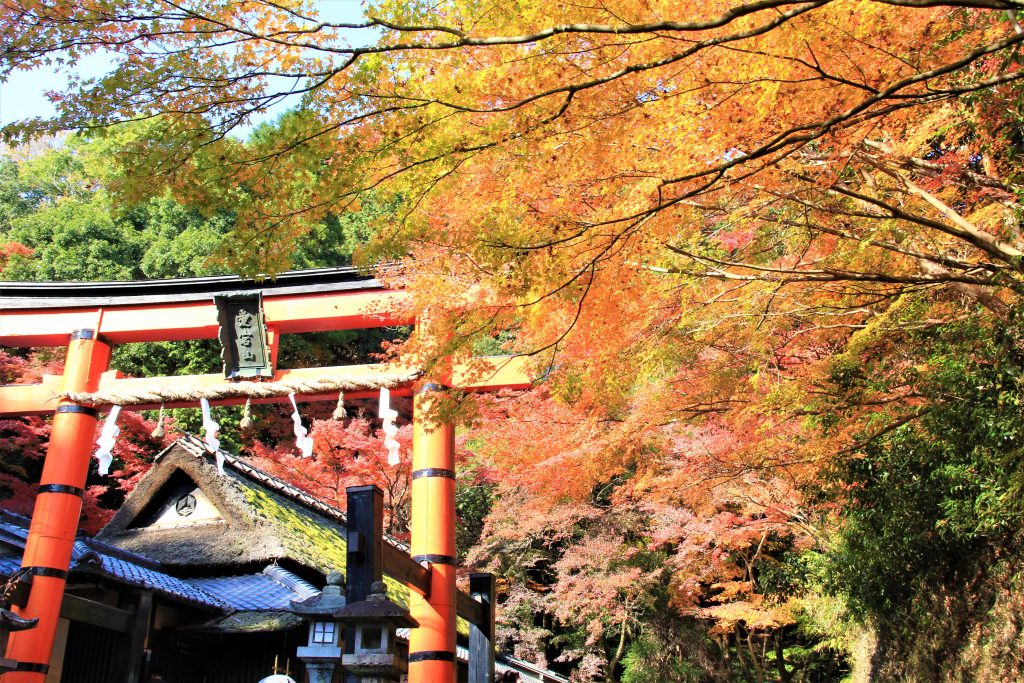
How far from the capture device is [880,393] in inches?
286

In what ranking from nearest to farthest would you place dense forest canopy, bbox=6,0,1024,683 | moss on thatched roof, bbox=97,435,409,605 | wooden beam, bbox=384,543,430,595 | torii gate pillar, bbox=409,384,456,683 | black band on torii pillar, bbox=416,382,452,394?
dense forest canopy, bbox=6,0,1024,683 < wooden beam, bbox=384,543,430,595 < torii gate pillar, bbox=409,384,456,683 < black band on torii pillar, bbox=416,382,452,394 < moss on thatched roof, bbox=97,435,409,605

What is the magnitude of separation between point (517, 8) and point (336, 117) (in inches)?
39.9

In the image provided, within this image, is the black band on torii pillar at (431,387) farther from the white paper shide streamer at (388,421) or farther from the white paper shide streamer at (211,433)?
the white paper shide streamer at (211,433)

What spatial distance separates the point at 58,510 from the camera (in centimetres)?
802

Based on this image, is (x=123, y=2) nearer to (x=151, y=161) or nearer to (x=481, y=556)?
(x=151, y=161)

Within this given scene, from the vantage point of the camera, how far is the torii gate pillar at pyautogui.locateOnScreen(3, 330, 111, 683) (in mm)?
7168

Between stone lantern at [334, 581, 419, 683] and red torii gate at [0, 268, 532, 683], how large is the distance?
2.02 meters

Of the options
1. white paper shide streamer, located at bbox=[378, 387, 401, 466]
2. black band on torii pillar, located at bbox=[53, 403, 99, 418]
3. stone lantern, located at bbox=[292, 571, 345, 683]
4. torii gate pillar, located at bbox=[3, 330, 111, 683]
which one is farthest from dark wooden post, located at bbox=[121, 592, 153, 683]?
stone lantern, located at bbox=[292, 571, 345, 683]

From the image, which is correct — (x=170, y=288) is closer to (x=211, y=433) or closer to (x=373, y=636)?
(x=211, y=433)

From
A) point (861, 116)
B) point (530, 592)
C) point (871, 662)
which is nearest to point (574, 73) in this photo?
point (861, 116)

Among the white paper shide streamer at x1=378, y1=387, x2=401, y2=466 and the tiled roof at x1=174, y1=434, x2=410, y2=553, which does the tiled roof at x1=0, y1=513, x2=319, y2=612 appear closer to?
the tiled roof at x1=174, y1=434, x2=410, y2=553

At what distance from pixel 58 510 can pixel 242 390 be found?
2.22 meters

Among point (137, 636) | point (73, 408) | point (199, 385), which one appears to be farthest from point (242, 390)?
point (137, 636)

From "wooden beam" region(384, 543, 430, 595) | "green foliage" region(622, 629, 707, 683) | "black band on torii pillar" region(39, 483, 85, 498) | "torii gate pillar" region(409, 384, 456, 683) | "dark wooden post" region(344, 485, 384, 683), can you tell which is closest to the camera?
"dark wooden post" region(344, 485, 384, 683)
